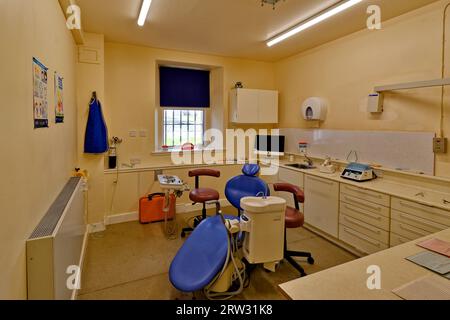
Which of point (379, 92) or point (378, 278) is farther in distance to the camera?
point (379, 92)

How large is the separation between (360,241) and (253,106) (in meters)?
3.02

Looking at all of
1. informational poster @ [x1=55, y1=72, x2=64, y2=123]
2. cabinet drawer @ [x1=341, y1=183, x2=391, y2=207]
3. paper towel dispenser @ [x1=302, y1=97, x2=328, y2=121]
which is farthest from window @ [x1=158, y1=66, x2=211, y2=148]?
cabinet drawer @ [x1=341, y1=183, x2=391, y2=207]

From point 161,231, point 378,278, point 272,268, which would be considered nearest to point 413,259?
point 378,278

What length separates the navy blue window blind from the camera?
4.99 m

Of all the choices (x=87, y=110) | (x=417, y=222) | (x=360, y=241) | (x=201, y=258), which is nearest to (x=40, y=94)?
(x=201, y=258)

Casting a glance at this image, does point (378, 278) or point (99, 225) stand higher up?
point (378, 278)

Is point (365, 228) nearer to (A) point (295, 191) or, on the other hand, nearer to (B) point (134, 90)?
(A) point (295, 191)

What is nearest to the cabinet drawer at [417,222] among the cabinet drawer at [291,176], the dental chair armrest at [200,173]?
the cabinet drawer at [291,176]

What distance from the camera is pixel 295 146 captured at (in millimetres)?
5012

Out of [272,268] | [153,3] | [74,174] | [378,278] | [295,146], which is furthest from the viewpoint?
[295,146]

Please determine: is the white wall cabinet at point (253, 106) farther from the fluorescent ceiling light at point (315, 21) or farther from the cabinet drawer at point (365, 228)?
the cabinet drawer at point (365, 228)

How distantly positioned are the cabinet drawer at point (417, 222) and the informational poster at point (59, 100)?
3.43 metres
